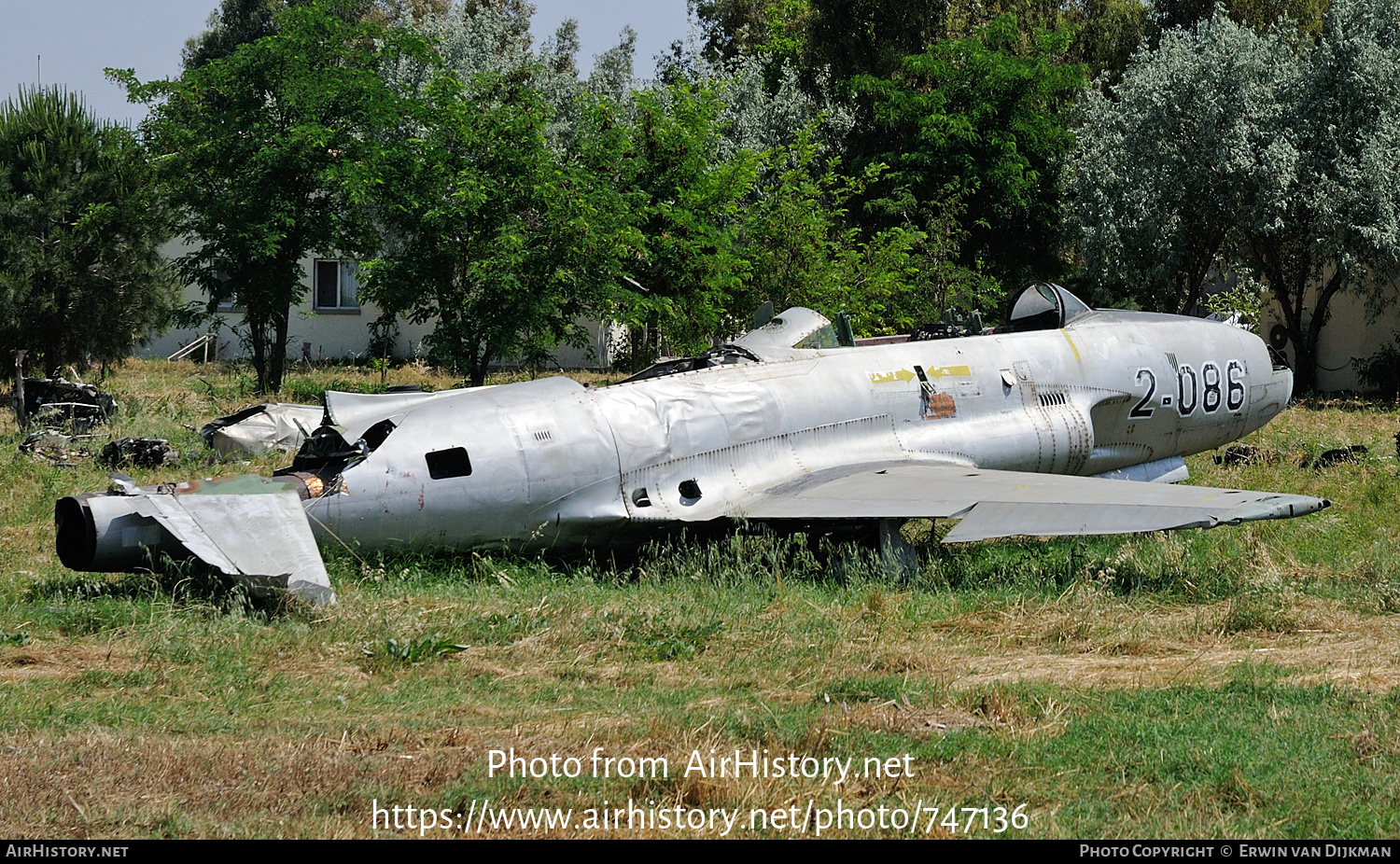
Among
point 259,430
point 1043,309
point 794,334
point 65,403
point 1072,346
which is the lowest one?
point 259,430

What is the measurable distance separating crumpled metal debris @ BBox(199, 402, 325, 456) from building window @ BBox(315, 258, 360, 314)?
20.4m

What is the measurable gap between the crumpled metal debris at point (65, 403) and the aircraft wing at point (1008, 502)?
1270 cm

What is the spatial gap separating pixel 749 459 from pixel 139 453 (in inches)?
332

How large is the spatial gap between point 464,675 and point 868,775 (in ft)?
10.1

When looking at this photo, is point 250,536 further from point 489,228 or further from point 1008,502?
point 489,228

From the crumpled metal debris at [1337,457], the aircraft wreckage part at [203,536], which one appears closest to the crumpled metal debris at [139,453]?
the aircraft wreckage part at [203,536]

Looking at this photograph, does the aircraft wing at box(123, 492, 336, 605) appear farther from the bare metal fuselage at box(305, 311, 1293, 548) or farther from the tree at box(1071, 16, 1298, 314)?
the tree at box(1071, 16, 1298, 314)

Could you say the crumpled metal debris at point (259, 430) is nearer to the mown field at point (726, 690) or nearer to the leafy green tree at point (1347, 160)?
the mown field at point (726, 690)

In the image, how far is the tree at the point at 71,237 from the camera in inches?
736

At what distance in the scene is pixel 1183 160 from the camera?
30.7 m

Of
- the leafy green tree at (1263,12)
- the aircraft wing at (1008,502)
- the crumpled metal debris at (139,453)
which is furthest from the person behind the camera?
the leafy green tree at (1263,12)

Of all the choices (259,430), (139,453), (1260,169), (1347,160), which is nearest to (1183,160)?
(1260,169)

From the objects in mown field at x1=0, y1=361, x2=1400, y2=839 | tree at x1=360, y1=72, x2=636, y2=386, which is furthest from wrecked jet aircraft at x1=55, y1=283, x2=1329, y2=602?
tree at x1=360, y1=72, x2=636, y2=386

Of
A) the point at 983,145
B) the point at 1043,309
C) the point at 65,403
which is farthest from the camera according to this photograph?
the point at 983,145
